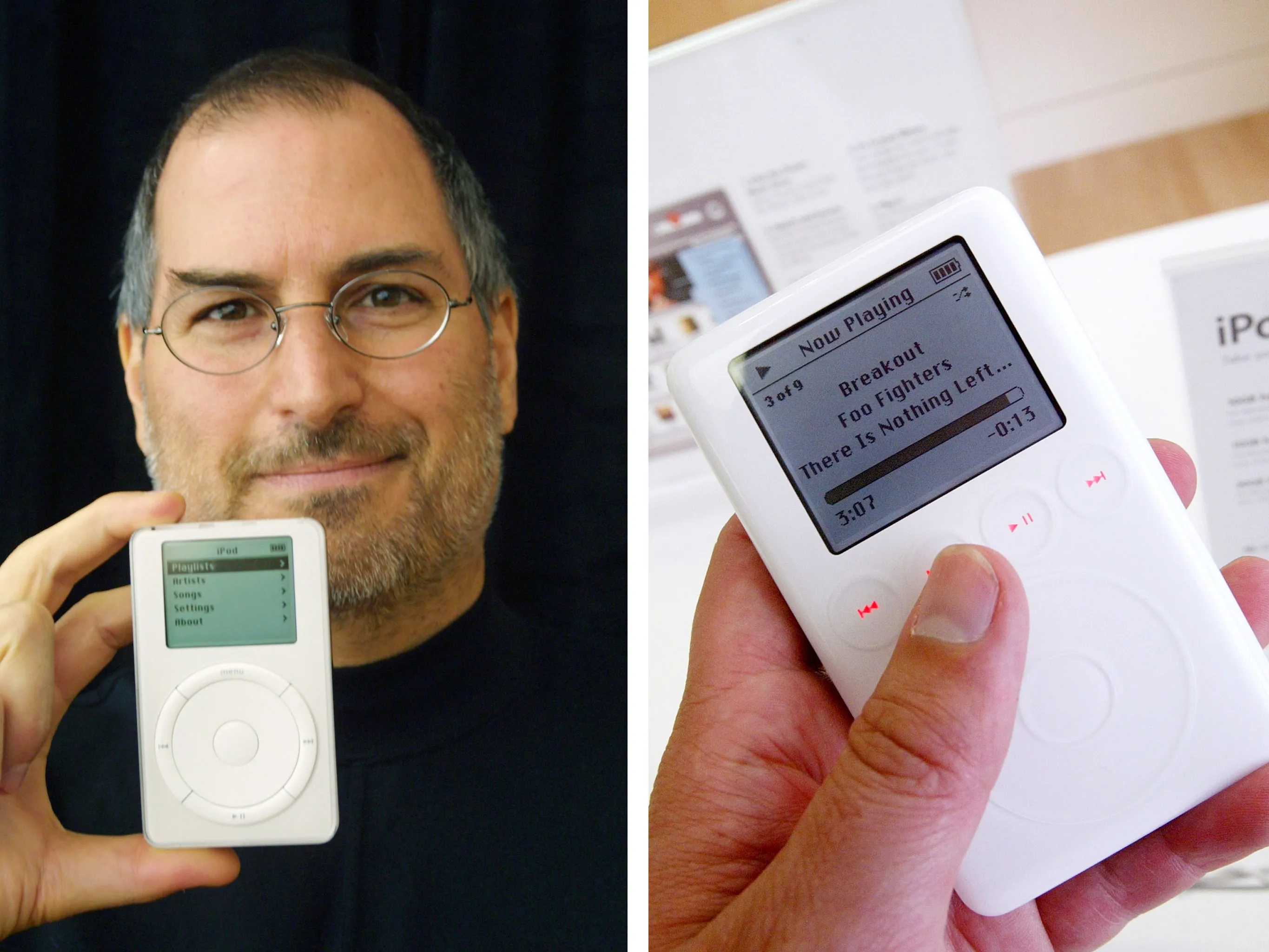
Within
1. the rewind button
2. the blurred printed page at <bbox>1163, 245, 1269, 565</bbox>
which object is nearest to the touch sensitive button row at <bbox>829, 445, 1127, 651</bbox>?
the rewind button

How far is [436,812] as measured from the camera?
12.1 inches

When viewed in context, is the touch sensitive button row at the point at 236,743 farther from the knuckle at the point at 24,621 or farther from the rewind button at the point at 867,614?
the rewind button at the point at 867,614

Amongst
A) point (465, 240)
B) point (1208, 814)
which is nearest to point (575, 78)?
point (465, 240)

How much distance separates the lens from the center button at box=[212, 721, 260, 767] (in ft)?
0.96

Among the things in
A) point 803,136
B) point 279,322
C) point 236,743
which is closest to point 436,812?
point 236,743

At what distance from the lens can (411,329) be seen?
293mm

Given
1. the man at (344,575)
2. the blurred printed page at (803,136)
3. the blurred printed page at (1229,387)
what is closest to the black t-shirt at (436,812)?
the man at (344,575)

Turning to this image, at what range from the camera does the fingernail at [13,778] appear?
11.9 inches

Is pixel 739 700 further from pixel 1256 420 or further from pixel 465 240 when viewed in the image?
pixel 1256 420

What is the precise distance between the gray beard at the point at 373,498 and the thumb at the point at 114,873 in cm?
10

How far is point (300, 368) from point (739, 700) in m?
0.19

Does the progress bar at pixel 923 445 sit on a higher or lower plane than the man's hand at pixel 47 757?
higher

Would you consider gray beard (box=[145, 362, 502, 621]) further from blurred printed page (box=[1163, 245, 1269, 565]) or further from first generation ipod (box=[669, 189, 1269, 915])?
blurred printed page (box=[1163, 245, 1269, 565])

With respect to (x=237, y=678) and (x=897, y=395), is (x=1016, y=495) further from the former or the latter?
(x=237, y=678)
